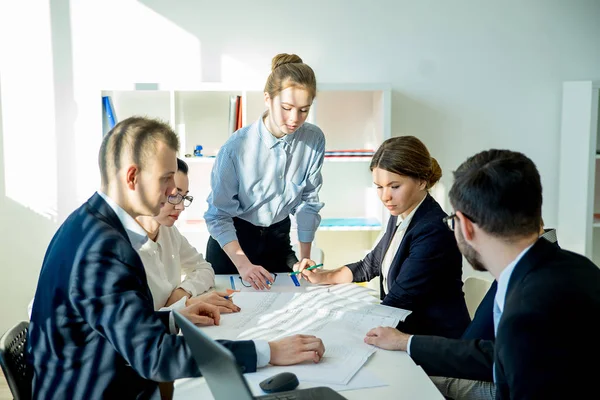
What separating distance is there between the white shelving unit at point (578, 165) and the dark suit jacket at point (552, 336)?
2.90 meters

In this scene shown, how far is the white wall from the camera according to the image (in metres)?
3.86

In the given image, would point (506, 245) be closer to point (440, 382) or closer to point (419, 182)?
point (440, 382)

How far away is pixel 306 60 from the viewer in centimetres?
392

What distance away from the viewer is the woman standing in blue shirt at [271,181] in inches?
97.3

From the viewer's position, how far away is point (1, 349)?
140 cm

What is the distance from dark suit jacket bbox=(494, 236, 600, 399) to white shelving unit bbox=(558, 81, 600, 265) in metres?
2.90

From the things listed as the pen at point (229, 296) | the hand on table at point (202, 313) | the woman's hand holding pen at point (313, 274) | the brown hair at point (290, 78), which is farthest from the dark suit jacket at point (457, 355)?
the brown hair at point (290, 78)

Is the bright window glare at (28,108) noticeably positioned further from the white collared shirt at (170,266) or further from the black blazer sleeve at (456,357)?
the black blazer sleeve at (456,357)

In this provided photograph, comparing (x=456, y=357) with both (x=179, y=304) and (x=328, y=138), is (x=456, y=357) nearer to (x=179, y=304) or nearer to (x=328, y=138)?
(x=179, y=304)

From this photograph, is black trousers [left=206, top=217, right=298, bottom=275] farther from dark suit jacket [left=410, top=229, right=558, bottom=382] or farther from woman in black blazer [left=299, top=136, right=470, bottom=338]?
dark suit jacket [left=410, top=229, right=558, bottom=382]

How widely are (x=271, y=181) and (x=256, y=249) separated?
30 centimetres

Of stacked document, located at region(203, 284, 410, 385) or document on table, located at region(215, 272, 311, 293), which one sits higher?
stacked document, located at region(203, 284, 410, 385)

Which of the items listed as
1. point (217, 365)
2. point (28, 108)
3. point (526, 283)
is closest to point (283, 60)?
point (526, 283)

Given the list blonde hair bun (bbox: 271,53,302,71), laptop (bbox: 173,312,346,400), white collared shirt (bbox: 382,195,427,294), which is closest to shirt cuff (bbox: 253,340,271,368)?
laptop (bbox: 173,312,346,400)
